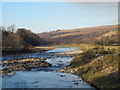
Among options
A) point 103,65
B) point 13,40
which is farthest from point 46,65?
point 13,40

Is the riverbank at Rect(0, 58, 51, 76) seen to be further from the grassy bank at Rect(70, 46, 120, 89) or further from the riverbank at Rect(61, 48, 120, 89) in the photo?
the grassy bank at Rect(70, 46, 120, 89)

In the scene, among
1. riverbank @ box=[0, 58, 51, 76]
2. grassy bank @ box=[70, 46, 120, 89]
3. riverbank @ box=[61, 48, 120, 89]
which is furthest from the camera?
riverbank @ box=[0, 58, 51, 76]

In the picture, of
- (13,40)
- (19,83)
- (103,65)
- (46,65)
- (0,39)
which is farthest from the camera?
(0,39)

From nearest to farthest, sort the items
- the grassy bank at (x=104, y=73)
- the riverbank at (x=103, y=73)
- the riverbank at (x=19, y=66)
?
the riverbank at (x=103, y=73)
the grassy bank at (x=104, y=73)
the riverbank at (x=19, y=66)

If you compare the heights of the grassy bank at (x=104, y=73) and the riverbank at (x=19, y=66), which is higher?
the grassy bank at (x=104, y=73)

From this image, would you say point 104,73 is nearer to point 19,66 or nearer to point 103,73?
point 103,73

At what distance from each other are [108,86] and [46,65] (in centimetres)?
2212

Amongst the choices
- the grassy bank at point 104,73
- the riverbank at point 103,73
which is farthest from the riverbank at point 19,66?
the grassy bank at point 104,73

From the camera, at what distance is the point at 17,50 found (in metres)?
79.7

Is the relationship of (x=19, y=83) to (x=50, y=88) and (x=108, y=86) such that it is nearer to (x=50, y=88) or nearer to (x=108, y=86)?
(x=50, y=88)

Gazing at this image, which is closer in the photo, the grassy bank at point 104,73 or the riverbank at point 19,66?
the grassy bank at point 104,73

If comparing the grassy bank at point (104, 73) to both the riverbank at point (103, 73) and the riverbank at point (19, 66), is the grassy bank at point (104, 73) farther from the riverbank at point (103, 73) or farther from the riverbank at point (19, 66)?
the riverbank at point (19, 66)

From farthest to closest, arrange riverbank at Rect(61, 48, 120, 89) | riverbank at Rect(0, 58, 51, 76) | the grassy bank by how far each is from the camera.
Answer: riverbank at Rect(0, 58, 51, 76), the grassy bank, riverbank at Rect(61, 48, 120, 89)

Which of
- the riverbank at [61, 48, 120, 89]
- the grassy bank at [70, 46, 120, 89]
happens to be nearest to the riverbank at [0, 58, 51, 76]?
the riverbank at [61, 48, 120, 89]
